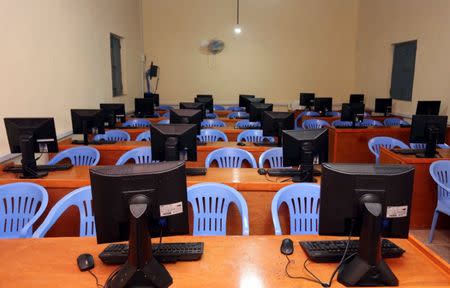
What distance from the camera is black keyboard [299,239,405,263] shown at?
61.7 inches

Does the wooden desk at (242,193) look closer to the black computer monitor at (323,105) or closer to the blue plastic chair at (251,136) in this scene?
the blue plastic chair at (251,136)

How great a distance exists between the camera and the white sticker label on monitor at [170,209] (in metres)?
1.42

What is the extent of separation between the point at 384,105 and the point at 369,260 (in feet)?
21.0

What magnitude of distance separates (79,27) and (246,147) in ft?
10.1

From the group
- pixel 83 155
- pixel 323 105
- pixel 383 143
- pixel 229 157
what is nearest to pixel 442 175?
pixel 383 143

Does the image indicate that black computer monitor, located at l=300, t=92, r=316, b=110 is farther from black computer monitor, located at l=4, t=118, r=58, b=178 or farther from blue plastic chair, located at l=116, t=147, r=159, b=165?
black computer monitor, located at l=4, t=118, r=58, b=178

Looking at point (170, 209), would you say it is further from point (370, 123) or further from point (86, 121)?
point (370, 123)

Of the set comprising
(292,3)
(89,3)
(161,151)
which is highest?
(292,3)

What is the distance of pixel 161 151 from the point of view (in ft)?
9.27

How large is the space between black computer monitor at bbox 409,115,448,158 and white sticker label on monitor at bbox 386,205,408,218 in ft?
8.14

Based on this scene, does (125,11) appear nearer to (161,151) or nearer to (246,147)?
(246,147)

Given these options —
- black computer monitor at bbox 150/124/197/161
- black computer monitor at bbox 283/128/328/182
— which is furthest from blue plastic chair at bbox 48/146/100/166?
black computer monitor at bbox 283/128/328/182

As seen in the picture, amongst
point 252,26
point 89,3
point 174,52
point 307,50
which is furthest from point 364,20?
point 89,3

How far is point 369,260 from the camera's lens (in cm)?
139
